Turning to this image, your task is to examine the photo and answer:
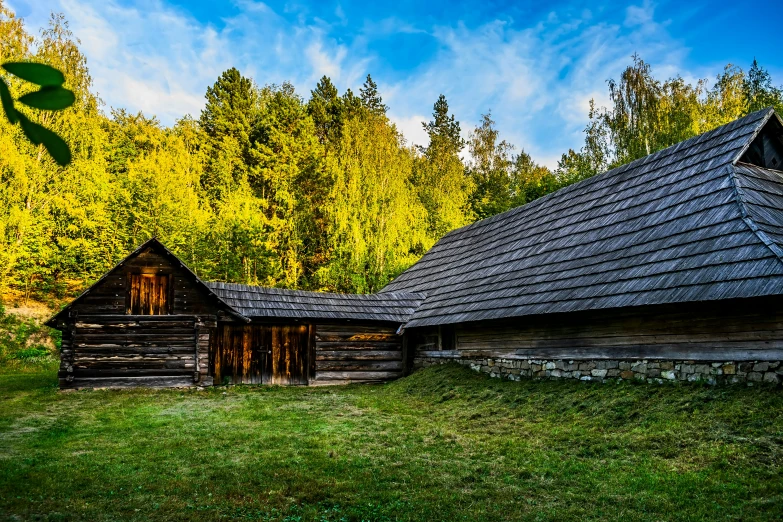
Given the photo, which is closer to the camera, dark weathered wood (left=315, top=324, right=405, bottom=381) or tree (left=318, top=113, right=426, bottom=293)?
dark weathered wood (left=315, top=324, right=405, bottom=381)

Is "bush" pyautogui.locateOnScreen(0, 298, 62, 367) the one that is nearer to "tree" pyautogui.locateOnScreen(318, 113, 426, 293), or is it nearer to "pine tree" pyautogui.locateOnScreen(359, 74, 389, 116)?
"tree" pyautogui.locateOnScreen(318, 113, 426, 293)

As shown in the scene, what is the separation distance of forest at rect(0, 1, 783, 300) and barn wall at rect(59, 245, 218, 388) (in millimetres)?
9007

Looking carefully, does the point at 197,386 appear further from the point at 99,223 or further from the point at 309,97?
the point at 309,97

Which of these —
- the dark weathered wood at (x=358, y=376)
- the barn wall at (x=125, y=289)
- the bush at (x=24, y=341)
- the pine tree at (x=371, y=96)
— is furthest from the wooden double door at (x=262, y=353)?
the pine tree at (x=371, y=96)

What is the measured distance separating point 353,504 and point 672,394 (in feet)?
19.6

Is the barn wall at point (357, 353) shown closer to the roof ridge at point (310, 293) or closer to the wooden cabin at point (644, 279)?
the wooden cabin at point (644, 279)

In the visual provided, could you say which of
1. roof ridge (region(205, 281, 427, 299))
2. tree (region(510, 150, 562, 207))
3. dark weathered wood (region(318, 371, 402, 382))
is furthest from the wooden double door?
tree (region(510, 150, 562, 207))

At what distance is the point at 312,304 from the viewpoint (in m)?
17.6

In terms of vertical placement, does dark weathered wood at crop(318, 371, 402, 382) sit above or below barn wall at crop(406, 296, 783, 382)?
below

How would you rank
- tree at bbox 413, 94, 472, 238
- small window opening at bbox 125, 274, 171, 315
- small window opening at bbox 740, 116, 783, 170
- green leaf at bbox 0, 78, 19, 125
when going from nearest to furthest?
green leaf at bbox 0, 78, 19, 125, small window opening at bbox 740, 116, 783, 170, small window opening at bbox 125, 274, 171, 315, tree at bbox 413, 94, 472, 238

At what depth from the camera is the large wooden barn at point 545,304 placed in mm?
9086

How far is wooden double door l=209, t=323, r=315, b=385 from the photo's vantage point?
16219mm

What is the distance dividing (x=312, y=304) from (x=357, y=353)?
2.14 meters

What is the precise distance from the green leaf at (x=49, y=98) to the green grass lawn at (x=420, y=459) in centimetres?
480
